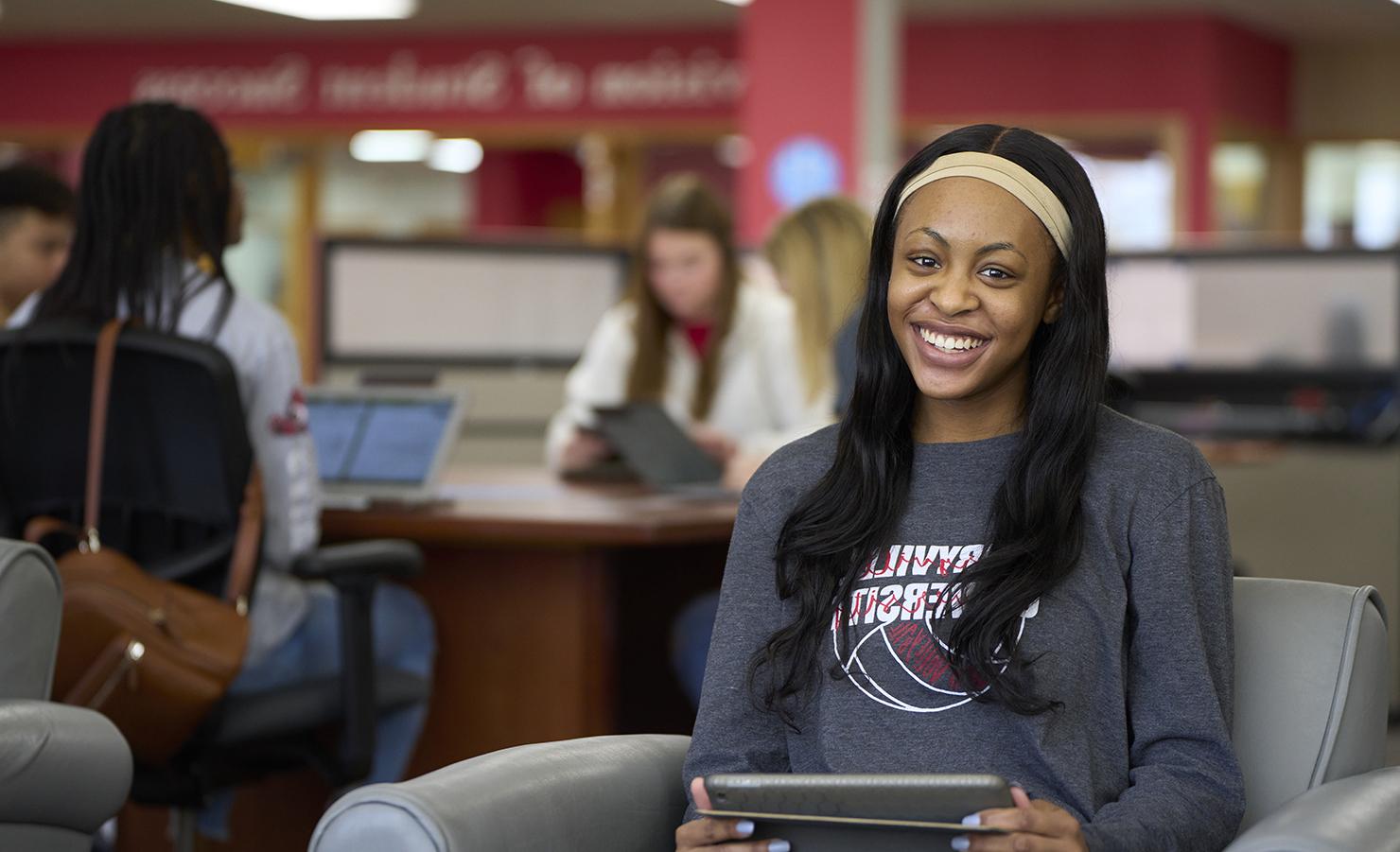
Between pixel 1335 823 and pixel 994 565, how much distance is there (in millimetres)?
339

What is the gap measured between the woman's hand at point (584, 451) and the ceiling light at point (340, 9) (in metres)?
7.24

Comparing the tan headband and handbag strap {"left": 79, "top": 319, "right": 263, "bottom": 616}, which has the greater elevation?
the tan headband

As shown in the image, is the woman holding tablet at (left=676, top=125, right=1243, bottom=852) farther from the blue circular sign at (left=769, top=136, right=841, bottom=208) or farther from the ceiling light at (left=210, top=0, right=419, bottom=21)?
the ceiling light at (left=210, top=0, right=419, bottom=21)

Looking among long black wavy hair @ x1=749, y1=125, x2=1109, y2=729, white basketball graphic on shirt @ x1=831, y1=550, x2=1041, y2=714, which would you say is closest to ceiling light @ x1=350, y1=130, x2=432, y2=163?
long black wavy hair @ x1=749, y1=125, x2=1109, y2=729

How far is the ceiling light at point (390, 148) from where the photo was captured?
1526 cm

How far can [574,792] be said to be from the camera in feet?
4.95

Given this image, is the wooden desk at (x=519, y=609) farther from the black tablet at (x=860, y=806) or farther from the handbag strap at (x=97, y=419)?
the black tablet at (x=860, y=806)

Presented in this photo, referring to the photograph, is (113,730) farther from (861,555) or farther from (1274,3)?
(1274,3)

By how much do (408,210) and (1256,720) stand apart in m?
17.0

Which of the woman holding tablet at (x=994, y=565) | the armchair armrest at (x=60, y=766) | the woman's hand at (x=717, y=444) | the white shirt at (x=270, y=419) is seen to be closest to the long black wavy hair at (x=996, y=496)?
the woman holding tablet at (x=994, y=565)

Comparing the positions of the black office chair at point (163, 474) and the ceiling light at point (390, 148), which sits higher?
the ceiling light at point (390, 148)

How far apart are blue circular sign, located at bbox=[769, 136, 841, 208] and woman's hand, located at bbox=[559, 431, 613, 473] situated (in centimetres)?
411

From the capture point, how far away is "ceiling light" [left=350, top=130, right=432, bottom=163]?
15258 millimetres

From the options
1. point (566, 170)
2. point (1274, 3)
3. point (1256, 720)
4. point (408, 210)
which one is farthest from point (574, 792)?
point (408, 210)
